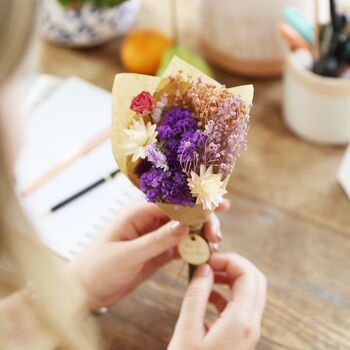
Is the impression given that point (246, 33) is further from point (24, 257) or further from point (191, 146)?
point (24, 257)

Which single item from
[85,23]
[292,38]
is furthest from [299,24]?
[85,23]

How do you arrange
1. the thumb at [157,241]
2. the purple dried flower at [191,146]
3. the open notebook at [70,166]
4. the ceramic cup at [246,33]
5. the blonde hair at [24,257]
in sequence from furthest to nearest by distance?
the ceramic cup at [246,33] → the open notebook at [70,166] → the thumb at [157,241] → the purple dried flower at [191,146] → the blonde hair at [24,257]

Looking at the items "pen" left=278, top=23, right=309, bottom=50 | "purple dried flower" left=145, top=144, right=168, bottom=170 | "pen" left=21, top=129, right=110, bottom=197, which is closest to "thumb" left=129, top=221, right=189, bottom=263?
"purple dried flower" left=145, top=144, right=168, bottom=170

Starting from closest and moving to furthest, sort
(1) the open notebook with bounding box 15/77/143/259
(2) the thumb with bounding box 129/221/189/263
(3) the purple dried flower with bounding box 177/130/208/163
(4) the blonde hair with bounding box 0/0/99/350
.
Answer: (4) the blonde hair with bounding box 0/0/99/350 < (3) the purple dried flower with bounding box 177/130/208/163 < (2) the thumb with bounding box 129/221/189/263 < (1) the open notebook with bounding box 15/77/143/259

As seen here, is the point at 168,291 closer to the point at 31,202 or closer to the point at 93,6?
the point at 31,202

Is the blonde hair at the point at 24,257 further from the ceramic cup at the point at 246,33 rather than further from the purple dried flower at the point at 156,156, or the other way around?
the ceramic cup at the point at 246,33

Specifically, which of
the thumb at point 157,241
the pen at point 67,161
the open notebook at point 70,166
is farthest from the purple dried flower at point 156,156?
the pen at point 67,161

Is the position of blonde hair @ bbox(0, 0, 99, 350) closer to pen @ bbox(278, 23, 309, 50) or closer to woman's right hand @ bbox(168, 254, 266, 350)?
woman's right hand @ bbox(168, 254, 266, 350)
